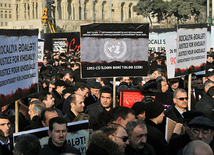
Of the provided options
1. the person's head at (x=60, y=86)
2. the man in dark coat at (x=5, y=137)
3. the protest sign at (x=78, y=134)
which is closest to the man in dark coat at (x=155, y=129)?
the protest sign at (x=78, y=134)

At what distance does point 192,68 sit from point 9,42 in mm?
3880

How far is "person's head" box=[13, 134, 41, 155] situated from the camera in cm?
352

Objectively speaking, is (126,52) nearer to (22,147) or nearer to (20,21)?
(22,147)

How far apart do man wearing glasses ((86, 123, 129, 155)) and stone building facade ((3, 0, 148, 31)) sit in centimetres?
6650

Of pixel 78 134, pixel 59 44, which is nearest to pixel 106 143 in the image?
pixel 78 134

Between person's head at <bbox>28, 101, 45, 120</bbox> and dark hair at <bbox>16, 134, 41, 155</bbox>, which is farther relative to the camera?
person's head at <bbox>28, 101, 45, 120</bbox>

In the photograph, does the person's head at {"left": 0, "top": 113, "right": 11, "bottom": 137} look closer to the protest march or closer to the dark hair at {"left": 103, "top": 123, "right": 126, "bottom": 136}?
the protest march

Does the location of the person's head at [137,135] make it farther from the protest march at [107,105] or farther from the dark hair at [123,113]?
the dark hair at [123,113]

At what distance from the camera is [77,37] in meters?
22.2

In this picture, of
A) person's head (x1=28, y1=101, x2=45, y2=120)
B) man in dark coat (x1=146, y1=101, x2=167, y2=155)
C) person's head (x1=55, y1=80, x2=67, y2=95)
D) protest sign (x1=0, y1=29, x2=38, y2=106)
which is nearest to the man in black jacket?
protest sign (x1=0, y1=29, x2=38, y2=106)

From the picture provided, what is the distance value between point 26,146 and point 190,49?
14.6 ft

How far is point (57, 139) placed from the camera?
152 inches

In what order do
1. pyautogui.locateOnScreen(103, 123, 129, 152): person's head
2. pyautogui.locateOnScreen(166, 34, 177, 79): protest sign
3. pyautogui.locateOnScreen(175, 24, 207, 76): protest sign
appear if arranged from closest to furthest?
pyautogui.locateOnScreen(103, 123, 129, 152): person's head, pyautogui.locateOnScreen(175, 24, 207, 76): protest sign, pyautogui.locateOnScreen(166, 34, 177, 79): protest sign

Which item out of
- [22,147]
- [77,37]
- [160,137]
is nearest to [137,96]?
[160,137]
